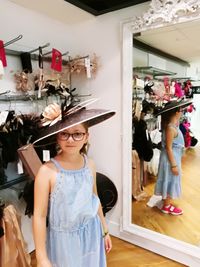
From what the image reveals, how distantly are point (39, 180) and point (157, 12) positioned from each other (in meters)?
1.32

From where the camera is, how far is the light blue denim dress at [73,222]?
3.36 ft

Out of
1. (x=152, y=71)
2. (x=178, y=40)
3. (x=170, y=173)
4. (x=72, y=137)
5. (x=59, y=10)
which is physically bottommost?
(x=170, y=173)

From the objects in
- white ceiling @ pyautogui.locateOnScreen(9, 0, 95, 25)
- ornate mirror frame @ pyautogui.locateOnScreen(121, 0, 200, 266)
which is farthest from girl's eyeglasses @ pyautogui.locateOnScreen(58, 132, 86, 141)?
white ceiling @ pyautogui.locateOnScreen(9, 0, 95, 25)

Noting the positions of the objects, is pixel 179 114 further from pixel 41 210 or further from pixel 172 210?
pixel 41 210

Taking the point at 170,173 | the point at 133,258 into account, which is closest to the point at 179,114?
the point at 170,173

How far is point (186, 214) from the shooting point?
1.89 meters

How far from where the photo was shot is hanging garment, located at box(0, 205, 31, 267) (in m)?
1.43

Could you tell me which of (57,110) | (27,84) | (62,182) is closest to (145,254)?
(62,182)

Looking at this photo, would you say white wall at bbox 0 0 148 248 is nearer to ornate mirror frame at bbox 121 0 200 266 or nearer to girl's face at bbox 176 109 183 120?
ornate mirror frame at bbox 121 0 200 266

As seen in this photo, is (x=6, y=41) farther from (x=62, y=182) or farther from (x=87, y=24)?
(x=62, y=182)

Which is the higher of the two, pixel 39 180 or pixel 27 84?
pixel 27 84

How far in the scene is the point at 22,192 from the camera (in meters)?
1.69

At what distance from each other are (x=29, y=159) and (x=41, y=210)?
375 millimetres

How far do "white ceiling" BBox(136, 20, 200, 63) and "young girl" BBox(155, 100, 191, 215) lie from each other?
370mm
